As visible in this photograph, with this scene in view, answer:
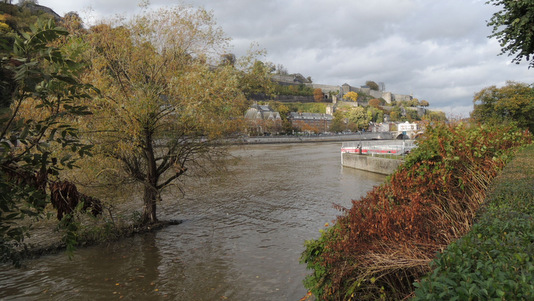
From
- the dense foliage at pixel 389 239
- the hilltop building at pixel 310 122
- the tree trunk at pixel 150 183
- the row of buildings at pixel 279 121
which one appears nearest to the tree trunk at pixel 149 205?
the tree trunk at pixel 150 183

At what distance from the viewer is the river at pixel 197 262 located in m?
8.57

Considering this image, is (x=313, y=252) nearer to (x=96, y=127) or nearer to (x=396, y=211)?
(x=396, y=211)

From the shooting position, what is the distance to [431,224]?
5.68m

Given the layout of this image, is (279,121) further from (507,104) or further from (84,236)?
(84,236)

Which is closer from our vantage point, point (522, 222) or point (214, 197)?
point (522, 222)

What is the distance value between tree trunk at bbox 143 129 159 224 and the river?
36.9 inches

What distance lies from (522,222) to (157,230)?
12.8 meters

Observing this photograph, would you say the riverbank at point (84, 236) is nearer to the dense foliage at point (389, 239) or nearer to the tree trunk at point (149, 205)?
the tree trunk at point (149, 205)

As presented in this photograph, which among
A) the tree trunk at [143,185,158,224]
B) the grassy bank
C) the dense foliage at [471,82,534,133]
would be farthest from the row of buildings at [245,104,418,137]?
the grassy bank

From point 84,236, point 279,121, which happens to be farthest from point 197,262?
point 279,121

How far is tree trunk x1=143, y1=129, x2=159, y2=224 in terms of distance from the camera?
1254cm

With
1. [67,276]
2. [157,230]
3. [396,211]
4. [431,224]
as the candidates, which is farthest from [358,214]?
[157,230]

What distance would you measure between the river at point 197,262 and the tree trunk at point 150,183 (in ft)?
3.07

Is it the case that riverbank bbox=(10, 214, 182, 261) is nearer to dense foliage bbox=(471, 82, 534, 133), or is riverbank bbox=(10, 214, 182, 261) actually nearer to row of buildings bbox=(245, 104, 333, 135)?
dense foliage bbox=(471, 82, 534, 133)
